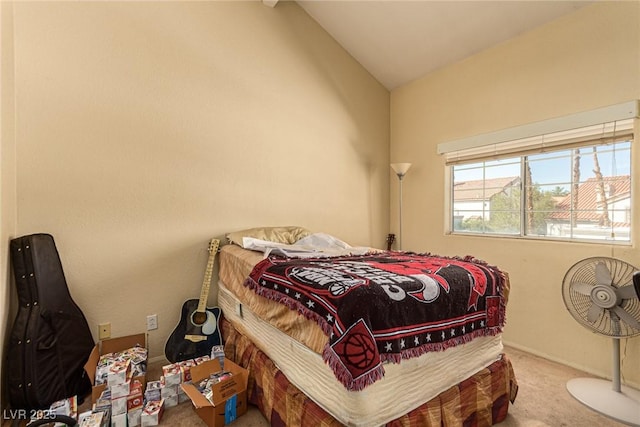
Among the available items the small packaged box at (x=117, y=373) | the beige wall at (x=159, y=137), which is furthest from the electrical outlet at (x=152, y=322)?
the small packaged box at (x=117, y=373)

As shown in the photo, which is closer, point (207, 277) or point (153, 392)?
point (153, 392)

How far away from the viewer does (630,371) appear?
2.00 meters

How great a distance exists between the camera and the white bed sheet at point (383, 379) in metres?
1.10

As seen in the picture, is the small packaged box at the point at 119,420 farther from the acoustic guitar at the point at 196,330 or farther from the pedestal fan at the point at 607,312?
the pedestal fan at the point at 607,312

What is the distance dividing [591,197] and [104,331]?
11.4 feet

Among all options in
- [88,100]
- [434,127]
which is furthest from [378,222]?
[88,100]

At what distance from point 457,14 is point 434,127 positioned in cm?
97

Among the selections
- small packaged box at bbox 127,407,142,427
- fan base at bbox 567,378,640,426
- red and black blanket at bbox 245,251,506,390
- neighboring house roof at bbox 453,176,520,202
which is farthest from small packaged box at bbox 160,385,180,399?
neighboring house roof at bbox 453,176,520,202

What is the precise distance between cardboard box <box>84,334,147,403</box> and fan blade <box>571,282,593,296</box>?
2615 millimetres

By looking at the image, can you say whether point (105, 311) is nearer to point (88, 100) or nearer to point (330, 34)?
point (88, 100)

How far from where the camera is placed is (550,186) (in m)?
2.44

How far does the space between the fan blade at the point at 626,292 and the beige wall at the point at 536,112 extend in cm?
36

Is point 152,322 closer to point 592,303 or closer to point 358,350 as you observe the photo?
point 358,350

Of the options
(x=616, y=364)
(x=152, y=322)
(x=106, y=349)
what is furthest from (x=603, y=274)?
(x=106, y=349)
